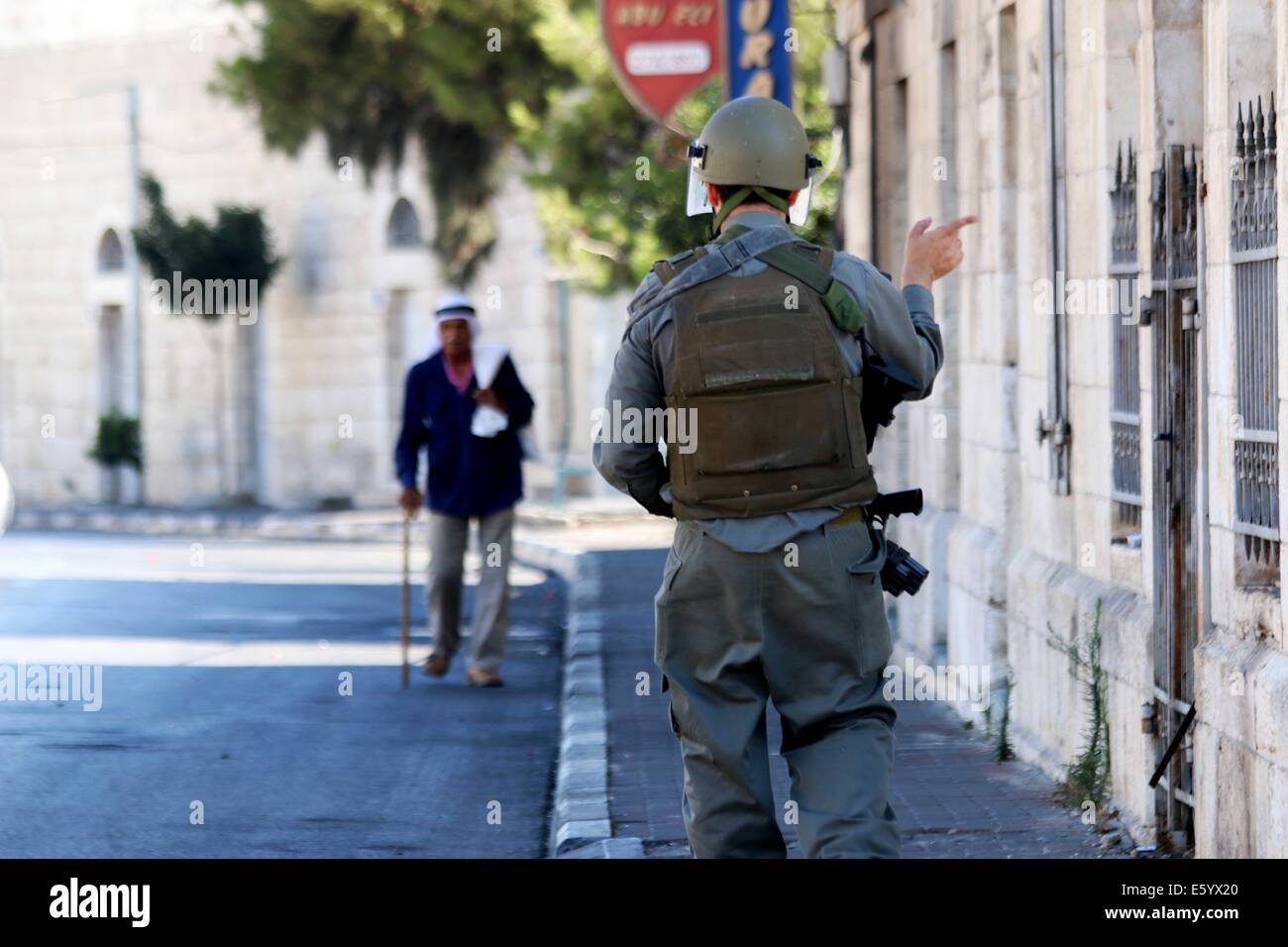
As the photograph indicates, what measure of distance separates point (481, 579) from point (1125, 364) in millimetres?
4679

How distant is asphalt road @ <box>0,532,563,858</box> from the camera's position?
809 centimetres

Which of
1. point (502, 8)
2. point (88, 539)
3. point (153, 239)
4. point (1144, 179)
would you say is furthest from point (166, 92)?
point (1144, 179)

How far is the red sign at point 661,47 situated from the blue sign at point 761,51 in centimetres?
180

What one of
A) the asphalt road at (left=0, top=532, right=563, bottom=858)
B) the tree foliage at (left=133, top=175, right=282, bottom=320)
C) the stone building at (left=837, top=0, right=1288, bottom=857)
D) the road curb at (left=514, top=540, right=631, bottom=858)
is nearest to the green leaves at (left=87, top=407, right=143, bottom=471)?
the tree foliage at (left=133, top=175, right=282, bottom=320)

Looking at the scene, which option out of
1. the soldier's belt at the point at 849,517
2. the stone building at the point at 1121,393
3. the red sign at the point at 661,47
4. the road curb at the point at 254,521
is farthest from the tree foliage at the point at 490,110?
the soldier's belt at the point at 849,517

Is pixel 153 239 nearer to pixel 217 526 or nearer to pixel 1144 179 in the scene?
pixel 217 526

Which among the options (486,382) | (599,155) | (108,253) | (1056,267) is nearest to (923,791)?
(1056,267)

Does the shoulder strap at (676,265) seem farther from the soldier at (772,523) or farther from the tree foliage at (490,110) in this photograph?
the tree foliage at (490,110)

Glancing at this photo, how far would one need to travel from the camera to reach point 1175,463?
7176 mm

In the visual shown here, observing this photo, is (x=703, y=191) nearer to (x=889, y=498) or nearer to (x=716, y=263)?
(x=716, y=263)

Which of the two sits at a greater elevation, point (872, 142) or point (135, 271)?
point (135, 271)

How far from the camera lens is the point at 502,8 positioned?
2939 centimetres

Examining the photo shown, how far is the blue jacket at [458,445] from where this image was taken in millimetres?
12039

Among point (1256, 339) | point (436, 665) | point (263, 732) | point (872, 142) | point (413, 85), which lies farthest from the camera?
point (413, 85)
